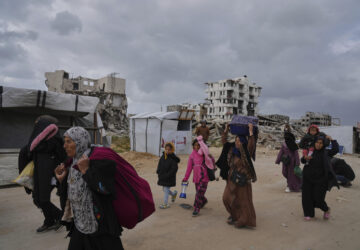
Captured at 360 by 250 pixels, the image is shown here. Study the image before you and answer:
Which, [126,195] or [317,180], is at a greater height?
[126,195]

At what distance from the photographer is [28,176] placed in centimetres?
354

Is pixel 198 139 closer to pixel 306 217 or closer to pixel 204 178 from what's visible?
pixel 204 178

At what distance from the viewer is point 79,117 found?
864cm

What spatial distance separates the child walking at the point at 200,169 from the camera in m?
4.83

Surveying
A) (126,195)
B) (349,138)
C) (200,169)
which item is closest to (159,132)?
(200,169)

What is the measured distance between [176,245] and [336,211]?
3759mm

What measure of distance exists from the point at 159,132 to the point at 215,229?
9.33 metres

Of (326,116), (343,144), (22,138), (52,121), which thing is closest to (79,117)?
(22,138)

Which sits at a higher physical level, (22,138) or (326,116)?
(326,116)

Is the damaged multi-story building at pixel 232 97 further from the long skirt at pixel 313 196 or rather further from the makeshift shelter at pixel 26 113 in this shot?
the long skirt at pixel 313 196

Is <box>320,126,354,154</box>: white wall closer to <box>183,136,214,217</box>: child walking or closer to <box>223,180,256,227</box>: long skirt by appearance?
<box>183,136,214,217</box>: child walking

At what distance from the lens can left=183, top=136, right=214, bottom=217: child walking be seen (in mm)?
4829

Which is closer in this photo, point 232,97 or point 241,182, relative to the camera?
point 241,182

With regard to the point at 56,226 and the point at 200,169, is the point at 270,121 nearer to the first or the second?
the point at 200,169
